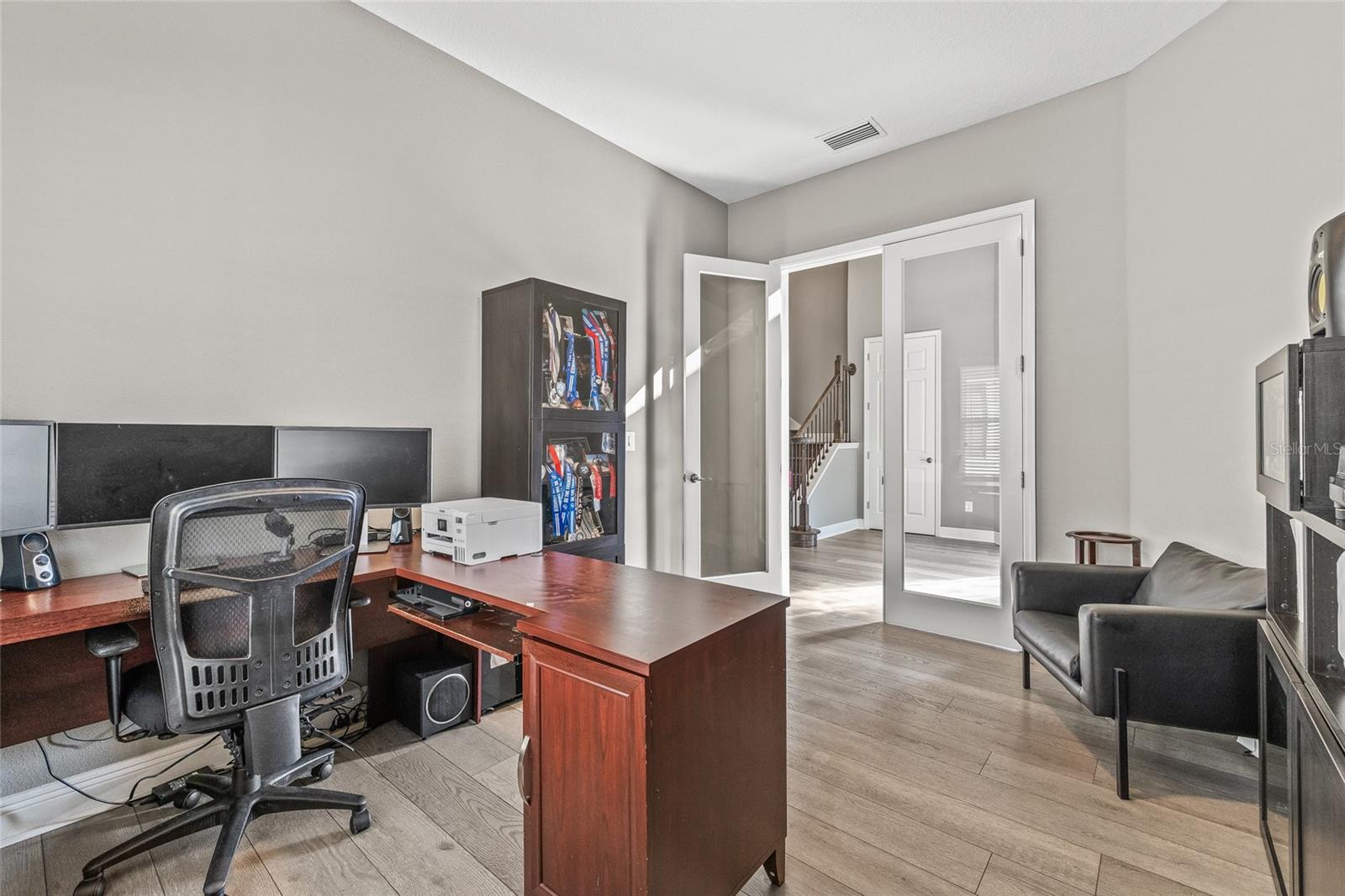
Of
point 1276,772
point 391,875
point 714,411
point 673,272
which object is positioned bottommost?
point 391,875

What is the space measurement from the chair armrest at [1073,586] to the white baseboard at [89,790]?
343cm

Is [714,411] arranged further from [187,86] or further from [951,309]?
[187,86]

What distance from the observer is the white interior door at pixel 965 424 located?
3.37 m

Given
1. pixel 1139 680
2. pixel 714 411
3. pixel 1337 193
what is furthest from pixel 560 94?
pixel 1139 680

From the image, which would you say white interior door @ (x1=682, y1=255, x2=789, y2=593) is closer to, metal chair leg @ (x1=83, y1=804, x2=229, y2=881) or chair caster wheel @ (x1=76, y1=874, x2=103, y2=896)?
metal chair leg @ (x1=83, y1=804, x2=229, y2=881)

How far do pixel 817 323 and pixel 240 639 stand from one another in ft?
25.9

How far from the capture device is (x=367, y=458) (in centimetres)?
234

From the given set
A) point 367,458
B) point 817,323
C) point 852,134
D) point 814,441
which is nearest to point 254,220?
point 367,458

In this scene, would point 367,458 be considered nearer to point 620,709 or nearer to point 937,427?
point 620,709

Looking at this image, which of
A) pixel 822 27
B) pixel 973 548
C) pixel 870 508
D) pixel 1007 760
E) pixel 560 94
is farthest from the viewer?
pixel 870 508

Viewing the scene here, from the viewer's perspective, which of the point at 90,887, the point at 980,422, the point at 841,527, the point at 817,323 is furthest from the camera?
the point at 817,323

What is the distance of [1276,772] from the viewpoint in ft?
4.88

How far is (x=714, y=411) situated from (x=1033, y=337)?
2.03 m

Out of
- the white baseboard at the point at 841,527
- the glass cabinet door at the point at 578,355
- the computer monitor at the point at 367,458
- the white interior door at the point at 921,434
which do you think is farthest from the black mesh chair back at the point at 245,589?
the white baseboard at the point at 841,527
